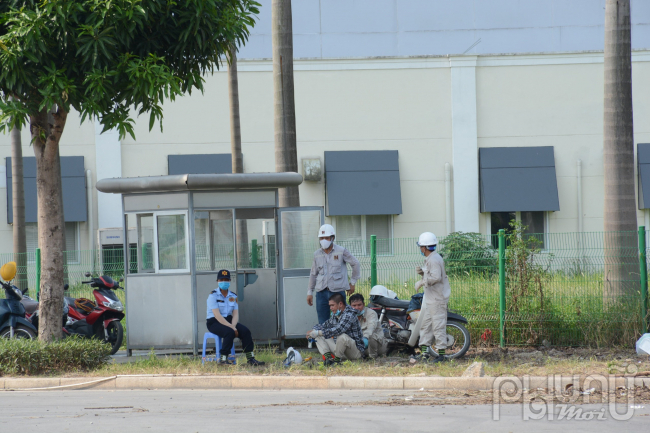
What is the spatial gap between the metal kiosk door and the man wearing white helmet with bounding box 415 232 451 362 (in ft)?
6.15

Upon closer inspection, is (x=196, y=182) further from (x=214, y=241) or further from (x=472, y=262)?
(x=472, y=262)

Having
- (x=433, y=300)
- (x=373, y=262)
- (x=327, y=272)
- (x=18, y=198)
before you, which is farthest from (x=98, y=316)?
(x=18, y=198)

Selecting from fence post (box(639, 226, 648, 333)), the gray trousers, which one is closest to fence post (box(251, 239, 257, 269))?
the gray trousers

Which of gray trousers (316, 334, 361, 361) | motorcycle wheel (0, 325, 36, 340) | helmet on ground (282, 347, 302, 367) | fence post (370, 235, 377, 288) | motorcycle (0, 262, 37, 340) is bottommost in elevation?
helmet on ground (282, 347, 302, 367)

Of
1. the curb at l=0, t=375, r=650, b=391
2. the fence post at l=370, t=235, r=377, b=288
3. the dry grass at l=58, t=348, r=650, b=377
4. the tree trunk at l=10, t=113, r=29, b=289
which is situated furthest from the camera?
the tree trunk at l=10, t=113, r=29, b=289

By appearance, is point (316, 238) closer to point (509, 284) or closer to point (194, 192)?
point (194, 192)

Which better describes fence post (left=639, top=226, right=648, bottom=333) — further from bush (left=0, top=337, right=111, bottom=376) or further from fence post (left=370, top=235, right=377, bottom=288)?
bush (left=0, top=337, right=111, bottom=376)

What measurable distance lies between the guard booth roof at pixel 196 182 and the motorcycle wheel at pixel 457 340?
302cm

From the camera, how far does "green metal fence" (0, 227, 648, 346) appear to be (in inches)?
404

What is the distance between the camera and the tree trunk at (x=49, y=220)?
926 centimetres

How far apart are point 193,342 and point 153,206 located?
2.10 m

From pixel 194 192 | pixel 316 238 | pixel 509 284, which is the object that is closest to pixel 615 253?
pixel 509 284

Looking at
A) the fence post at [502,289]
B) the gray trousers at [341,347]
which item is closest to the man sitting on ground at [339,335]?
the gray trousers at [341,347]

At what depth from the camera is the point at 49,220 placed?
30.6ft
